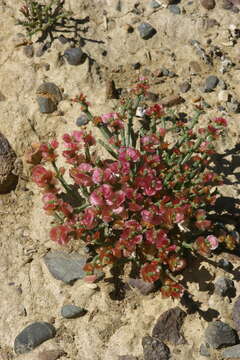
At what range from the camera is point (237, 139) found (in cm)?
424

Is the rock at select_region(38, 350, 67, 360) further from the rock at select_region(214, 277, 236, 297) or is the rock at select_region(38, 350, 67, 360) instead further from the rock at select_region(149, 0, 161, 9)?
the rock at select_region(149, 0, 161, 9)

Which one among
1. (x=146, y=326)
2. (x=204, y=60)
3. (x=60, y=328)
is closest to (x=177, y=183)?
(x=146, y=326)

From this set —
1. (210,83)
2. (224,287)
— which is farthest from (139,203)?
(210,83)

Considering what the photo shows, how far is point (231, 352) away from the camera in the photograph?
127 inches

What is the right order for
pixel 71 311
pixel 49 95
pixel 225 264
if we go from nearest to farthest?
pixel 71 311 → pixel 225 264 → pixel 49 95

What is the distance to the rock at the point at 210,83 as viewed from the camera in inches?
178

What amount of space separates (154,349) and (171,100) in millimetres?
2324

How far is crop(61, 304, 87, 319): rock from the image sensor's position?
11.0ft

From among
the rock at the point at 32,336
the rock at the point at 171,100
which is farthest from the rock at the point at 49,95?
the rock at the point at 32,336

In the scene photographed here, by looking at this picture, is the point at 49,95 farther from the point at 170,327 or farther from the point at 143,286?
the point at 170,327

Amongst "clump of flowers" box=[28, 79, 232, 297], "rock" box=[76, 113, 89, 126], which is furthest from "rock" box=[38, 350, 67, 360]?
"rock" box=[76, 113, 89, 126]

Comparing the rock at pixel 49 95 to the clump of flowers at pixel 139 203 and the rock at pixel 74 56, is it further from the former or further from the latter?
the clump of flowers at pixel 139 203

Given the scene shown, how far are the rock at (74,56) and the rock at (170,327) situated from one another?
2559 mm

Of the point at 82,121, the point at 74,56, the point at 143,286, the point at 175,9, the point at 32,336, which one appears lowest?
the point at 32,336
